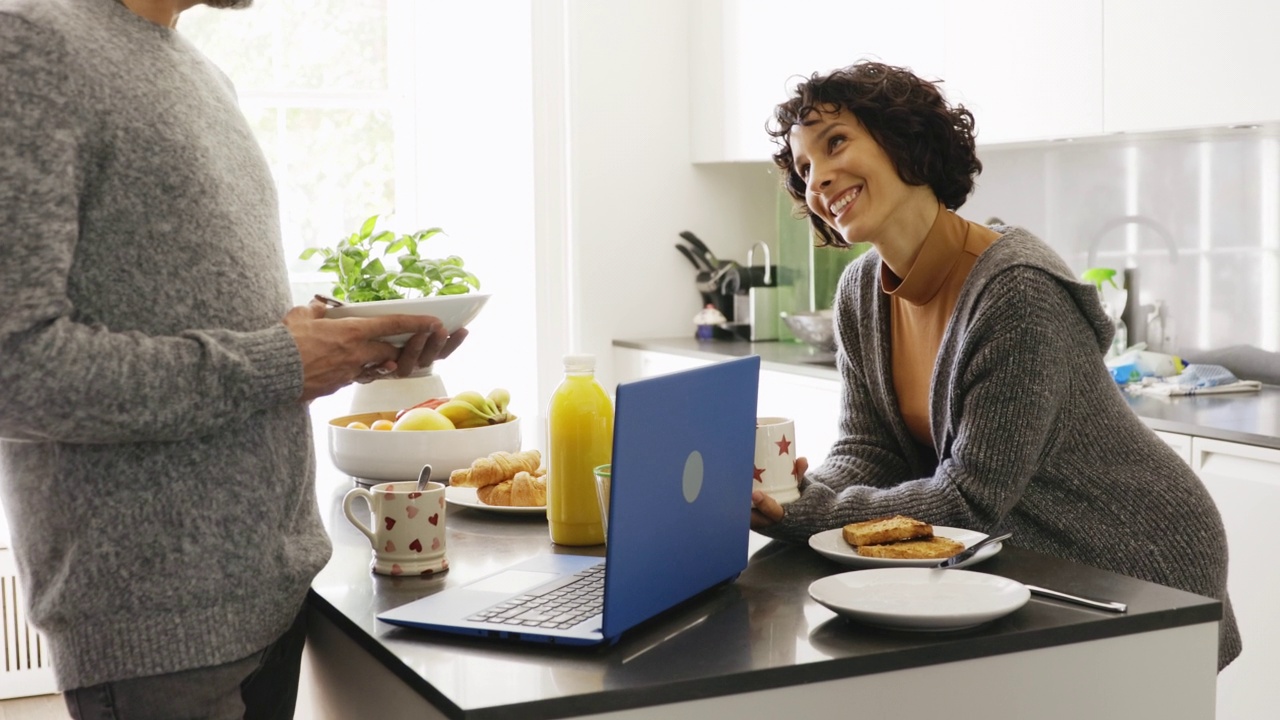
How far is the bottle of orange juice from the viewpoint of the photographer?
1530 mm

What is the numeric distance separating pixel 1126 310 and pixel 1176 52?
0.85 meters

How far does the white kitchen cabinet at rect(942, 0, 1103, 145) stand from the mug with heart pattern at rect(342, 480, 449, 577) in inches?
84.2

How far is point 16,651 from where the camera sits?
12.3ft

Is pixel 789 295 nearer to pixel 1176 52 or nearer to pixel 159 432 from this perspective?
pixel 1176 52

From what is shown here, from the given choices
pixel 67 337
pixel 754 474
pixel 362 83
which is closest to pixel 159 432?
pixel 67 337

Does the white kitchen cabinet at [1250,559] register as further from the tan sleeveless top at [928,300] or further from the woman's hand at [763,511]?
the woman's hand at [763,511]

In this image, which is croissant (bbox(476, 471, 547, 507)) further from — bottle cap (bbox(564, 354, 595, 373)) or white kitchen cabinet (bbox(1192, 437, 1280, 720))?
white kitchen cabinet (bbox(1192, 437, 1280, 720))

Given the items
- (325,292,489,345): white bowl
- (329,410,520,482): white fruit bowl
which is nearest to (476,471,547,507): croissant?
(329,410,520,482): white fruit bowl

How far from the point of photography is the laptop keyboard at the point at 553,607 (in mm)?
1209

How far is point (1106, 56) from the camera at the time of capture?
293 cm

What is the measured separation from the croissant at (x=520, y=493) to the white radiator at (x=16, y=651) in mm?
2550

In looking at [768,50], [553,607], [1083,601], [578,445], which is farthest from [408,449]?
[768,50]

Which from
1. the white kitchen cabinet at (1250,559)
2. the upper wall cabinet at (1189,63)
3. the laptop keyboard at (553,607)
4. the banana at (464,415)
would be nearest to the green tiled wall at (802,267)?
the upper wall cabinet at (1189,63)

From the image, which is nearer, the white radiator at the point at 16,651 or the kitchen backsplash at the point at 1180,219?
the kitchen backsplash at the point at 1180,219
